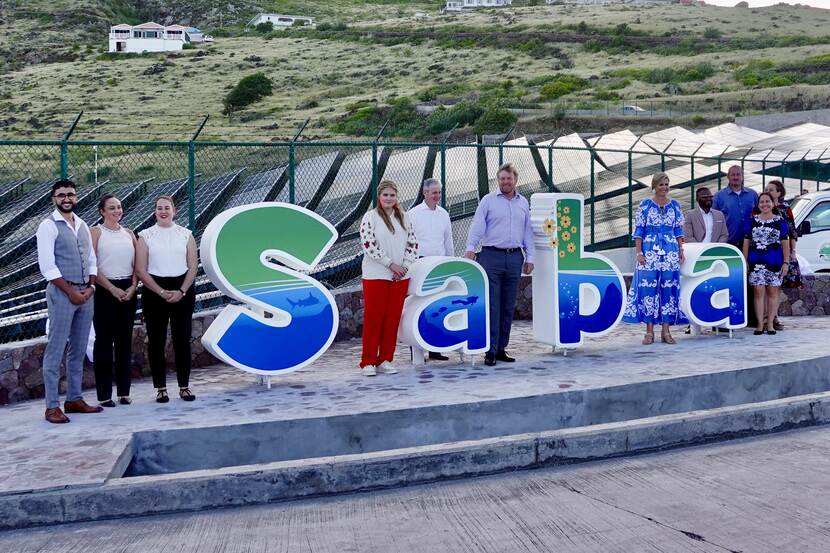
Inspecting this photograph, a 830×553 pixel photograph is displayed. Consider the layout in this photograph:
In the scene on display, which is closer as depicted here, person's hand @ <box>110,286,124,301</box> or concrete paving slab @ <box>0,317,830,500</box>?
concrete paving slab @ <box>0,317,830,500</box>

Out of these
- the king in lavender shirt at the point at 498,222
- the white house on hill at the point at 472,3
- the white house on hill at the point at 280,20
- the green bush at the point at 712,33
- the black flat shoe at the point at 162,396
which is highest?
the white house on hill at the point at 472,3

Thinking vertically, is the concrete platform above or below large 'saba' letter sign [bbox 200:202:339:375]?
below

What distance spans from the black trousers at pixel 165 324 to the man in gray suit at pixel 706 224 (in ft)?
21.5

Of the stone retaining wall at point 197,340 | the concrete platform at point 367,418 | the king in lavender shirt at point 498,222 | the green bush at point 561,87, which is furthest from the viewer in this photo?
the green bush at point 561,87

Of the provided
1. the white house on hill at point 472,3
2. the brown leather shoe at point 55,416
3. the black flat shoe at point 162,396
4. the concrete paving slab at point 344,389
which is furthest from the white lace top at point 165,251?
the white house on hill at point 472,3

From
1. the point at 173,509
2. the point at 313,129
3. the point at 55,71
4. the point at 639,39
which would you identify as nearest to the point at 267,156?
the point at 173,509

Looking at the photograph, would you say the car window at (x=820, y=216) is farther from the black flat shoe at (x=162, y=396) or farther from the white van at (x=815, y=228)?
the black flat shoe at (x=162, y=396)

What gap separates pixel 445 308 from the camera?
1054 centimetres

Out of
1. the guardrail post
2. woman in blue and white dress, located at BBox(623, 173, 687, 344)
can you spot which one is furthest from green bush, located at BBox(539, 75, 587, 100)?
woman in blue and white dress, located at BBox(623, 173, 687, 344)

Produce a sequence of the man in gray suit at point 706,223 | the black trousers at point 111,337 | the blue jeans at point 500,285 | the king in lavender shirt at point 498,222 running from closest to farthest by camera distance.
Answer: the black trousers at point 111,337
the king in lavender shirt at point 498,222
the blue jeans at point 500,285
the man in gray suit at point 706,223

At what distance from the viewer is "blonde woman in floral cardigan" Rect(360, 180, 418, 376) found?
9.94 meters

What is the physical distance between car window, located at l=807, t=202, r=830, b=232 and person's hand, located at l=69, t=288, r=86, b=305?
39.6ft

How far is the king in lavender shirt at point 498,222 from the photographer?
10.6m

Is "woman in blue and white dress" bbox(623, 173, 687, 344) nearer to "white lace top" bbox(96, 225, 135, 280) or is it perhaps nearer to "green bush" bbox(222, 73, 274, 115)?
"white lace top" bbox(96, 225, 135, 280)
